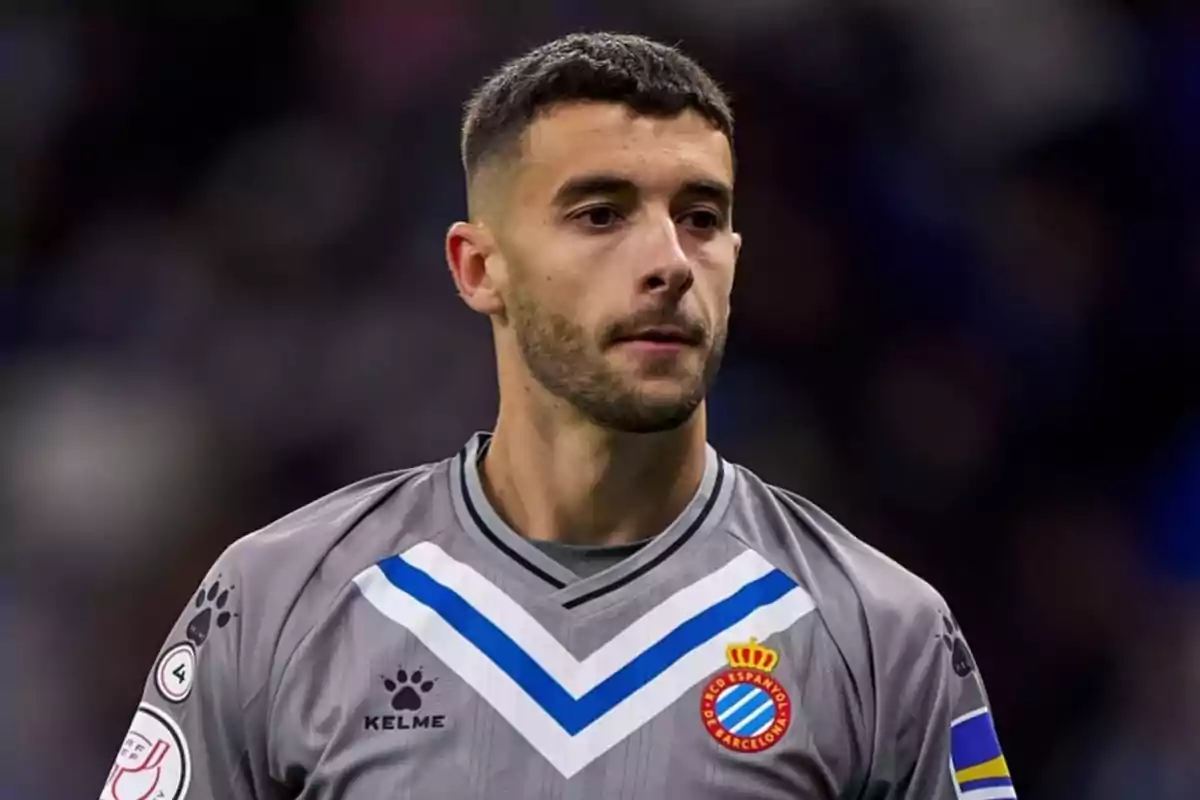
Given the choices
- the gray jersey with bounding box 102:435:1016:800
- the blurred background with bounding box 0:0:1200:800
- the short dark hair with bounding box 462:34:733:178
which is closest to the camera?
the gray jersey with bounding box 102:435:1016:800

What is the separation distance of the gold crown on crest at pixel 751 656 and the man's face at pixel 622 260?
0.28 meters

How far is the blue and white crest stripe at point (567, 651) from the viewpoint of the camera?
1.74m

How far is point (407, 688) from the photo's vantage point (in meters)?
1.75

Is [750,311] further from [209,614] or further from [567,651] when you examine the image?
Result: [209,614]

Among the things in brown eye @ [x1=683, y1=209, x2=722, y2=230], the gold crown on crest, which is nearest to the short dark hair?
brown eye @ [x1=683, y1=209, x2=722, y2=230]

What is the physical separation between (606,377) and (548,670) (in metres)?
0.35

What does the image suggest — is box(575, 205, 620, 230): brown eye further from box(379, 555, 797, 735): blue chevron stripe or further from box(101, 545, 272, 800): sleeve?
box(101, 545, 272, 800): sleeve

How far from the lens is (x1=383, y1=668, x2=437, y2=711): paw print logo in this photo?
5.73 feet

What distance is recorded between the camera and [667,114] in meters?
1.84

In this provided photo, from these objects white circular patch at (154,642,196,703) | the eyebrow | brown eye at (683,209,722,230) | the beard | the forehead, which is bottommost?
white circular patch at (154,642,196,703)

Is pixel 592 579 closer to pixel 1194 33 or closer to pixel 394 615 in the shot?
pixel 394 615

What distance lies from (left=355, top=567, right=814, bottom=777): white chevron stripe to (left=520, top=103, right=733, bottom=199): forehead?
1.71 feet

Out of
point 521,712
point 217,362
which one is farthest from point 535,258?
point 217,362

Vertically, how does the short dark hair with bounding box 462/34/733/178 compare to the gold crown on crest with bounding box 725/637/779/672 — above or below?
above
